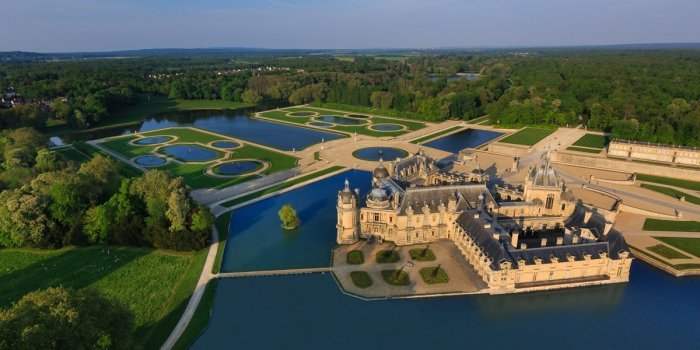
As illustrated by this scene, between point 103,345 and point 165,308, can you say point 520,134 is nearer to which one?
point 165,308

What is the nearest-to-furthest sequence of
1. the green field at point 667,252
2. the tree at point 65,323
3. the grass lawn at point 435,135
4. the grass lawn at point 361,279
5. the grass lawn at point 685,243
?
the tree at point 65,323
the grass lawn at point 361,279
the green field at point 667,252
the grass lawn at point 685,243
the grass lawn at point 435,135

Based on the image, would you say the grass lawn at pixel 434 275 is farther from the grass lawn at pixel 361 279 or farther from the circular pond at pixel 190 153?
the circular pond at pixel 190 153

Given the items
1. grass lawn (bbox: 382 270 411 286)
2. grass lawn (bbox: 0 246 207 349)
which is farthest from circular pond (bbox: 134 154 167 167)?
grass lawn (bbox: 382 270 411 286)

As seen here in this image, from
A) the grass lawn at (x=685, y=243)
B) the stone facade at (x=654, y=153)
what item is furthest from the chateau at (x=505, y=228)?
the stone facade at (x=654, y=153)

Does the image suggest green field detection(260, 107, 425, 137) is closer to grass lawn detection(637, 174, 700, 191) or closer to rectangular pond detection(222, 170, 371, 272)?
rectangular pond detection(222, 170, 371, 272)

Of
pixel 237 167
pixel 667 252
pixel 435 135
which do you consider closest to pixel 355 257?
pixel 667 252

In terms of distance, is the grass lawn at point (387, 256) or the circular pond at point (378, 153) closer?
the grass lawn at point (387, 256)
